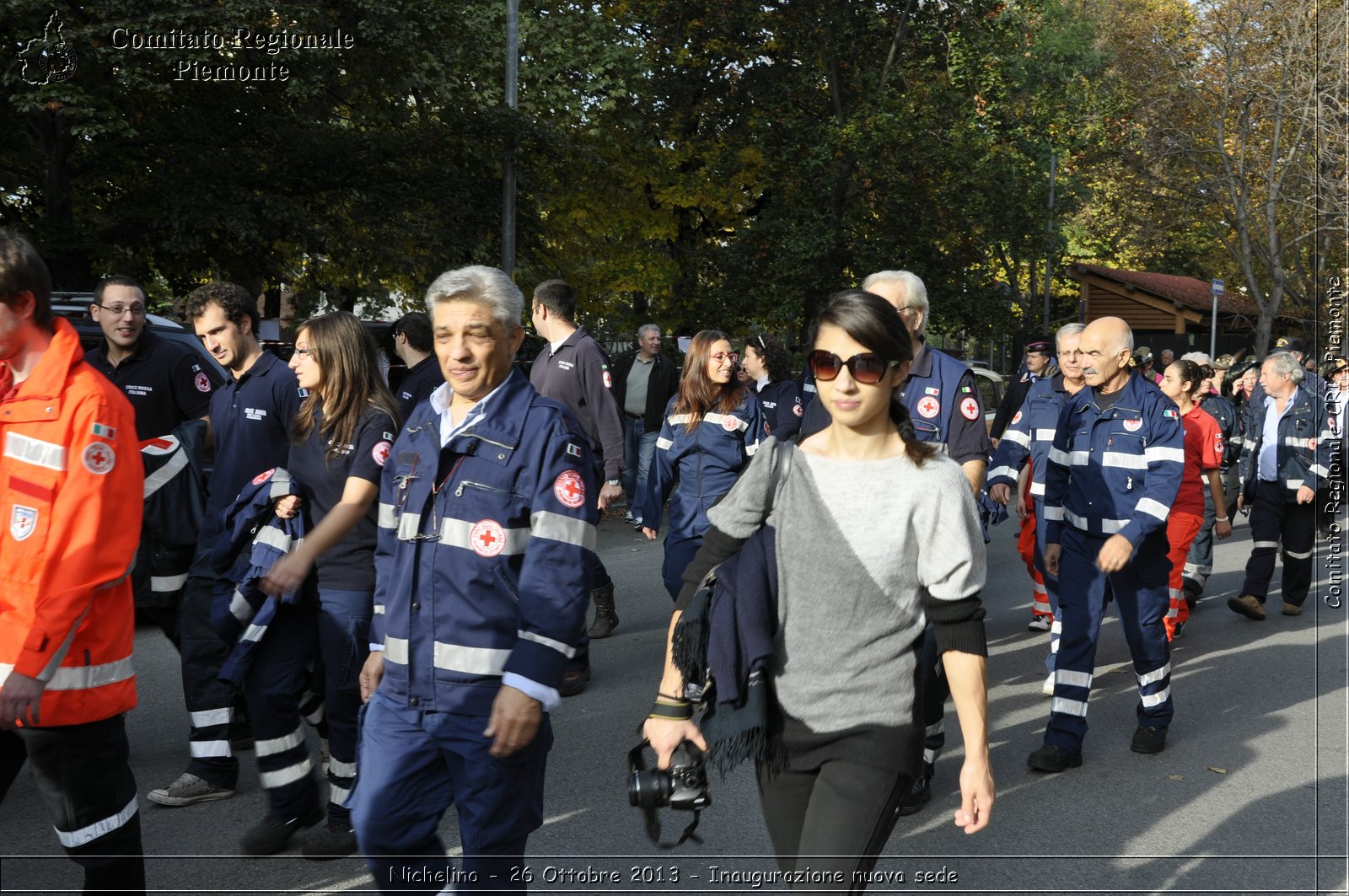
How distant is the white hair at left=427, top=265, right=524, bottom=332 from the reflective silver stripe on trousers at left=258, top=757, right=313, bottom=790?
2.11m

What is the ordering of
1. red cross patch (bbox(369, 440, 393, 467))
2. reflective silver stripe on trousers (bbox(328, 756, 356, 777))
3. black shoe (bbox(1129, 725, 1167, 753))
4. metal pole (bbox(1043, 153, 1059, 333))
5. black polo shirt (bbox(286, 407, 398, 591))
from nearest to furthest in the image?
red cross patch (bbox(369, 440, 393, 467)) < black polo shirt (bbox(286, 407, 398, 591)) < reflective silver stripe on trousers (bbox(328, 756, 356, 777)) < black shoe (bbox(1129, 725, 1167, 753)) < metal pole (bbox(1043, 153, 1059, 333))

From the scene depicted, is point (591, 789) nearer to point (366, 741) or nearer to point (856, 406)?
point (366, 741)

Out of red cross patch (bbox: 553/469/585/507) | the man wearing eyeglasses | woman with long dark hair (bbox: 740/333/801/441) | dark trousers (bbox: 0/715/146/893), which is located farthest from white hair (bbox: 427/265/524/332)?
woman with long dark hair (bbox: 740/333/801/441)

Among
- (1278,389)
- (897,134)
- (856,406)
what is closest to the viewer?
(856,406)

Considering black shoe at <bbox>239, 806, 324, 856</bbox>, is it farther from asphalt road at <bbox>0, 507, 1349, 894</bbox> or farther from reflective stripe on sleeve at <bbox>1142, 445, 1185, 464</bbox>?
reflective stripe on sleeve at <bbox>1142, 445, 1185, 464</bbox>

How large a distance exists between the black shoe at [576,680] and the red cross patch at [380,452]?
2867 mm

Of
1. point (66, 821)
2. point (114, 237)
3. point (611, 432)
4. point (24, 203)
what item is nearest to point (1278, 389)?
point (611, 432)

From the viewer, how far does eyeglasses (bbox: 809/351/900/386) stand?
9.34 feet

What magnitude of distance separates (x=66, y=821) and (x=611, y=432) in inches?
181

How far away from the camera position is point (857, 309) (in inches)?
113

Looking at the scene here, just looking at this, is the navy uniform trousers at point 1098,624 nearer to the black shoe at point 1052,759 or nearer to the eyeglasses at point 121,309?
the black shoe at point 1052,759

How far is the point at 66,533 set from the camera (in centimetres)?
304

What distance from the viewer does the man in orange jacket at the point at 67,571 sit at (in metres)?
3.04

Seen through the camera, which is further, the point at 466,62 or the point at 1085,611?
the point at 466,62
